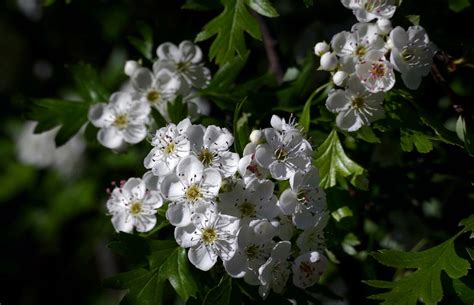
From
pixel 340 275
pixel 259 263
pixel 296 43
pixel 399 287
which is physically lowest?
pixel 340 275

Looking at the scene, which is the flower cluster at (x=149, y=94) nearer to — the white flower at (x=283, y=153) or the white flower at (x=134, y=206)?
the white flower at (x=134, y=206)

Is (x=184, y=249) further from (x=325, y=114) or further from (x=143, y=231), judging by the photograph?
(x=325, y=114)

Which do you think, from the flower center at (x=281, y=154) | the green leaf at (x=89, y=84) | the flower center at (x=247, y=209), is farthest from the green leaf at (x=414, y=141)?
the green leaf at (x=89, y=84)

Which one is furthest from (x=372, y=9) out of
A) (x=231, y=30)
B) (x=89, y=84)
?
(x=89, y=84)

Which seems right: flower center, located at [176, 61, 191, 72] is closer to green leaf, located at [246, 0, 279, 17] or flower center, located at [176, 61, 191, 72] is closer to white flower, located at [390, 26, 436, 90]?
green leaf, located at [246, 0, 279, 17]

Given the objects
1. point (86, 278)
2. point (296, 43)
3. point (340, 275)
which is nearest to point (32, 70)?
point (86, 278)

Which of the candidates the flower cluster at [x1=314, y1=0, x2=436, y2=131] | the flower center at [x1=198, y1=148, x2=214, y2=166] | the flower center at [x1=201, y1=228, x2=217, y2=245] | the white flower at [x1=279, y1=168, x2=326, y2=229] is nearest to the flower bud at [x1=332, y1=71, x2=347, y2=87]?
the flower cluster at [x1=314, y1=0, x2=436, y2=131]
